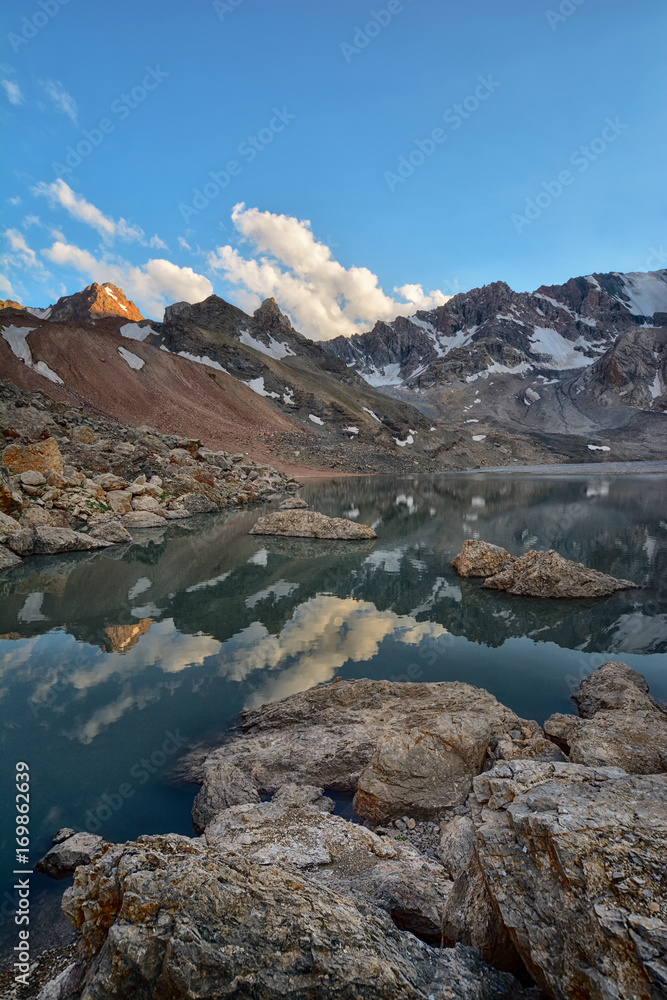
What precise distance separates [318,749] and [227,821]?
192 cm

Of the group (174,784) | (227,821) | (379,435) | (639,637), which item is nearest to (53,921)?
(227,821)

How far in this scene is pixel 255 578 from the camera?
17.0 metres

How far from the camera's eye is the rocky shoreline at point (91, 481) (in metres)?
20.6

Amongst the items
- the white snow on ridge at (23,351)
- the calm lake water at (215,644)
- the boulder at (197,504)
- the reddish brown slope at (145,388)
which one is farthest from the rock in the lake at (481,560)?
the white snow on ridge at (23,351)

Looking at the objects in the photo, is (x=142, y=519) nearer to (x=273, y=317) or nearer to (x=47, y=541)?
(x=47, y=541)

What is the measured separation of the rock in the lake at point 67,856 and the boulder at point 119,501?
23.8 meters

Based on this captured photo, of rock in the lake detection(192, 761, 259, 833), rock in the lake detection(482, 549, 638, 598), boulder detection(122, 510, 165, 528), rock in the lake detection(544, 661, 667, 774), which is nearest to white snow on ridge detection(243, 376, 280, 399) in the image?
boulder detection(122, 510, 165, 528)

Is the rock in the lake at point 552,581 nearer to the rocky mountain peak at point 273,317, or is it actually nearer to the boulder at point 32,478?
the boulder at point 32,478

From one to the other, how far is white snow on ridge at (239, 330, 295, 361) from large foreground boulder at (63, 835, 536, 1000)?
117264mm

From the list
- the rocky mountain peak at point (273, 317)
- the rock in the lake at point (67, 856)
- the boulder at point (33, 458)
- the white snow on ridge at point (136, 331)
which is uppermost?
the rocky mountain peak at point (273, 317)

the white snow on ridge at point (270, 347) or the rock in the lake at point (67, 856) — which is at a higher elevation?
the white snow on ridge at point (270, 347)

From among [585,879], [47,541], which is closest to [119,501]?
[47,541]

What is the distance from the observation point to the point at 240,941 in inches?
91.2

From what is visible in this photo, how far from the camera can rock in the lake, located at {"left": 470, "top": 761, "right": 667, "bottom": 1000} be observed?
205 cm
